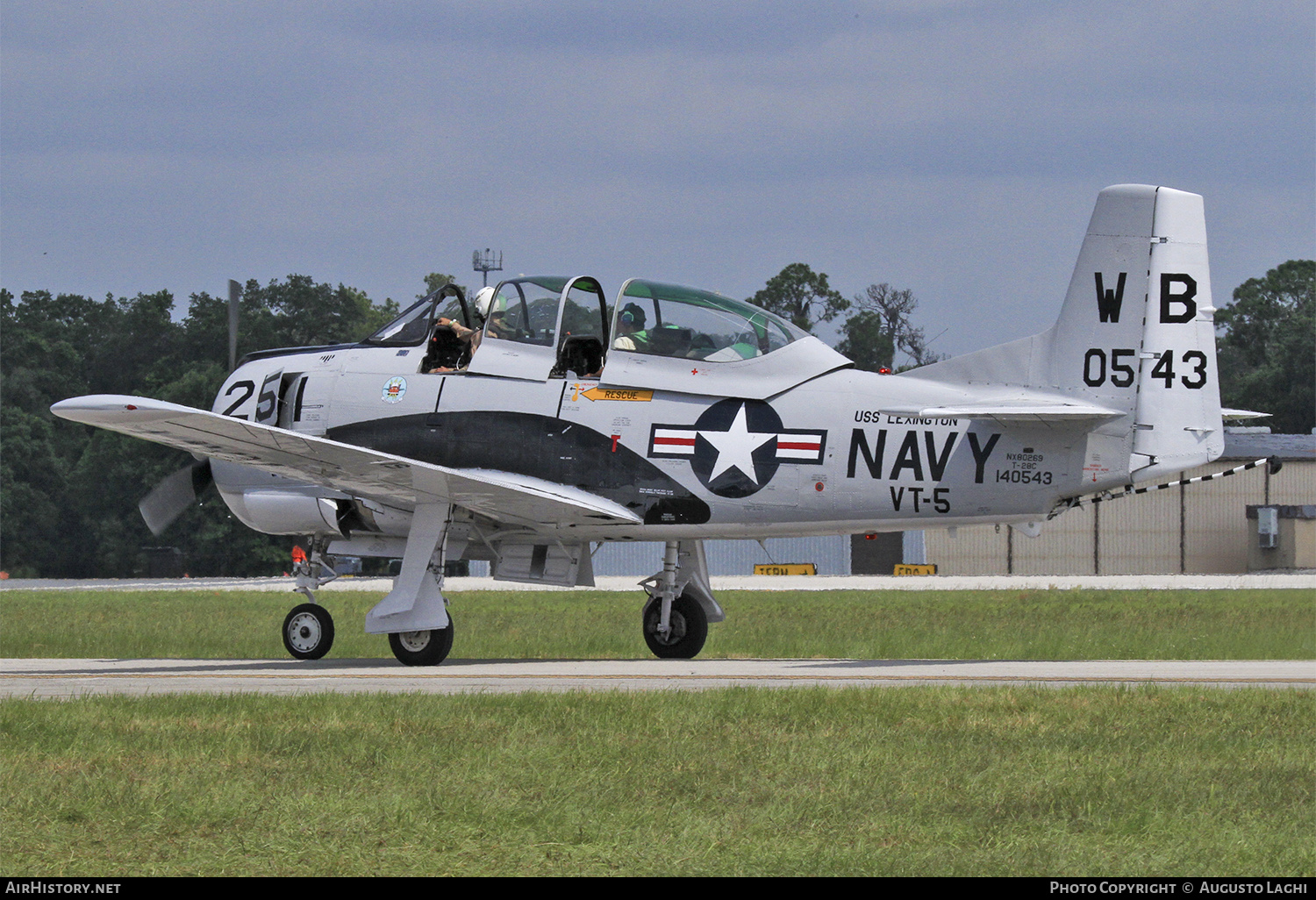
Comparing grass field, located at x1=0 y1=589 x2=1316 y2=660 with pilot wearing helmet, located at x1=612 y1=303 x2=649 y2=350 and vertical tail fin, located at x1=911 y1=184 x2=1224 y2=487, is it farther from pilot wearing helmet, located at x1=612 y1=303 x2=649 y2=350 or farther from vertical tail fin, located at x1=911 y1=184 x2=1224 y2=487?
vertical tail fin, located at x1=911 y1=184 x2=1224 y2=487

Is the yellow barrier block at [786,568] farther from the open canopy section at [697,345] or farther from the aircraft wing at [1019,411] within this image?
the aircraft wing at [1019,411]

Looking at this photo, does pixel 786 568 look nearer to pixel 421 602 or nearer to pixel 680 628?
pixel 680 628

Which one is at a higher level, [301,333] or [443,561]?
[301,333]

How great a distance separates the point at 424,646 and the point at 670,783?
853cm

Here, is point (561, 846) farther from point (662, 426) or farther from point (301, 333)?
point (301, 333)

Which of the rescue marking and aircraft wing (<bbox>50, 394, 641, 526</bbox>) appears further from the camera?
the rescue marking

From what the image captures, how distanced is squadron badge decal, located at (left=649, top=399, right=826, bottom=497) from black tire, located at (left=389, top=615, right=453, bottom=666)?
9.64ft

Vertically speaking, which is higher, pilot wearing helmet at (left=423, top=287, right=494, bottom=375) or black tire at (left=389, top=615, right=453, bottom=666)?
pilot wearing helmet at (left=423, top=287, right=494, bottom=375)

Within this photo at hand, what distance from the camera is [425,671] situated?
15.4 metres

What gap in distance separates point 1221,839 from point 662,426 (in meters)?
9.79

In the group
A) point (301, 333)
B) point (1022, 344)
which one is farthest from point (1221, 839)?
point (301, 333)

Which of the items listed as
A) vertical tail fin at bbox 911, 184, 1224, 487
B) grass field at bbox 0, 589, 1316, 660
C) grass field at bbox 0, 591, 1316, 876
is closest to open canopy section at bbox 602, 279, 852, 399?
vertical tail fin at bbox 911, 184, 1224, 487

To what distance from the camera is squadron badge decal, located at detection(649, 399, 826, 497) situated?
1569 cm

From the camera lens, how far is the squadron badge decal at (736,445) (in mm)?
15688
